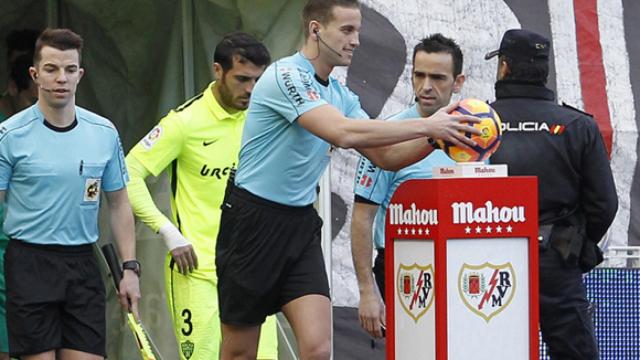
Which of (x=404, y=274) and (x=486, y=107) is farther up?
(x=486, y=107)

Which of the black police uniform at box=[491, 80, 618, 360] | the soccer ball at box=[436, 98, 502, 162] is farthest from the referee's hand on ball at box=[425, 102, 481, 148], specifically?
the black police uniform at box=[491, 80, 618, 360]

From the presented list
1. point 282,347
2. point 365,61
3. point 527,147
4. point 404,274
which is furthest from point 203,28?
point 404,274

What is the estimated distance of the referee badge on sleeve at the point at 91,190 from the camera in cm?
760

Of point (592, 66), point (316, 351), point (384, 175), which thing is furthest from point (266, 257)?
point (592, 66)

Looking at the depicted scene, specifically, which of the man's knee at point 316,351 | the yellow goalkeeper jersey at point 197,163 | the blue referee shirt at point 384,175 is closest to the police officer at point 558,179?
the blue referee shirt at point 384,175

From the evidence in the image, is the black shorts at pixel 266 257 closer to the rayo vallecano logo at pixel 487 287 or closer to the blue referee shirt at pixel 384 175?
the blue referee shirt at pixel 384 175

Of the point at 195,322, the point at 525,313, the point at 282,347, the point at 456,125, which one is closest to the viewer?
the point at 456,125

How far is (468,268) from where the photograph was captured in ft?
20.4

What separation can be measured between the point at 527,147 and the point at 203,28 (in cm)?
339

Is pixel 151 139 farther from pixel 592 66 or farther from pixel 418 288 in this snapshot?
pixel 592 66

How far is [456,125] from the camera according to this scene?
5973 millimetres

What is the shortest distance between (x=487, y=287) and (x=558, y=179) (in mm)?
1204

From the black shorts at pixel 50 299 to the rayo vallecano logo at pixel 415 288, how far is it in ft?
6.07

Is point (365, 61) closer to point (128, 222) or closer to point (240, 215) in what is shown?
point (128, 222)
